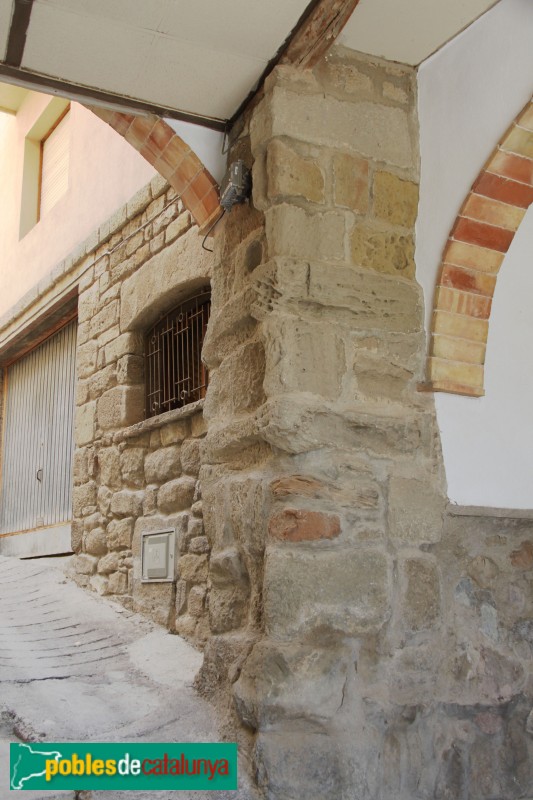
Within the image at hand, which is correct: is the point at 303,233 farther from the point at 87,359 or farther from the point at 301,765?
the point at 87,359

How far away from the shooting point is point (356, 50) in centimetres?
266

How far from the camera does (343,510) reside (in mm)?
2336

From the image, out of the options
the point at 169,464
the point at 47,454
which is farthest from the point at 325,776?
the point at 47,454

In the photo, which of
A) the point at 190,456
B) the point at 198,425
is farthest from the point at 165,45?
the point at 190,456

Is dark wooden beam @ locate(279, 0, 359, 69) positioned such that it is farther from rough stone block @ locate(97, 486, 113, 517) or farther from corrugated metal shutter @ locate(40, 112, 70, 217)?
corrugated metal shutter @ locate(40, 112, 70, 217)

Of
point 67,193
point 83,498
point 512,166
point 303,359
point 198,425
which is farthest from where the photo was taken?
point 67,193

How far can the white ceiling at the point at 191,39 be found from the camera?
2.37 meters

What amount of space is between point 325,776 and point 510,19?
244cm

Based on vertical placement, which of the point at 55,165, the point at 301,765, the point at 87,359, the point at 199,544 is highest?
the point at 55,165

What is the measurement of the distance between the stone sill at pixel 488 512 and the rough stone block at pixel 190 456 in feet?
5.38

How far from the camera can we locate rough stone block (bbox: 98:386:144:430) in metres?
4.70

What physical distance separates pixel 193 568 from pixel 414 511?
161 cm

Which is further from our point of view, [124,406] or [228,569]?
[124,406]

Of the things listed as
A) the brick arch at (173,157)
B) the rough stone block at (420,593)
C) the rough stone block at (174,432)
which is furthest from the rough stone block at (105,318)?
the rough stone block at (420,593)
